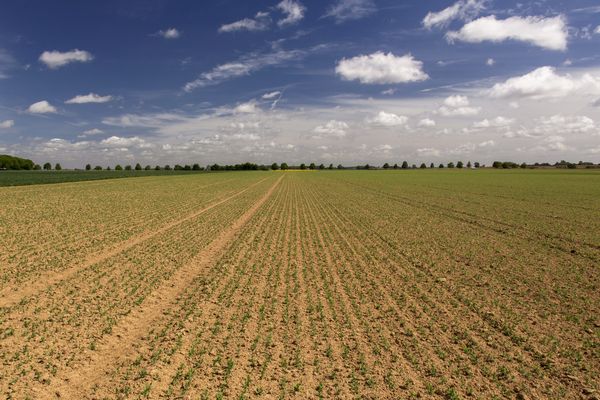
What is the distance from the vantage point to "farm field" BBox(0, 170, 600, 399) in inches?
202

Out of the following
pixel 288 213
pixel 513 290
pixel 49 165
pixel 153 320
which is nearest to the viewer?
pixel 153 320

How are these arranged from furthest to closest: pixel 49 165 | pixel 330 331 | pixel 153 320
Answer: pixel 49 165 → pixel 153 320 → pixel 330 331

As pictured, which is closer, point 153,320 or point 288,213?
point 153,320

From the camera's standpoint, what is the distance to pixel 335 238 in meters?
14.8

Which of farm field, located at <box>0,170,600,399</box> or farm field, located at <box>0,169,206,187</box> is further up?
farm field, located at <box>0,169,206,187</box>

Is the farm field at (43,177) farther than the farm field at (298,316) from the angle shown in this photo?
Yes

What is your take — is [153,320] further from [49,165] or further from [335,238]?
[49,165]

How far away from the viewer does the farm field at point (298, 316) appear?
5133mm

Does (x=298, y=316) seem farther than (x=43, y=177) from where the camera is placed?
No

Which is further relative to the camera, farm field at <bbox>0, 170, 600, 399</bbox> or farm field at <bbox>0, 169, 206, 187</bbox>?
farm field at <bbox>0, 169, 206, 187</bbox>

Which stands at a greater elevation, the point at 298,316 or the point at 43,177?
the point at 43,177

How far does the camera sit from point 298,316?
7223 mm

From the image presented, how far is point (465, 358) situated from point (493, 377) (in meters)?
0.53

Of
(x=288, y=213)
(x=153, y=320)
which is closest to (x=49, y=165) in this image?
(x=288, y=213)
